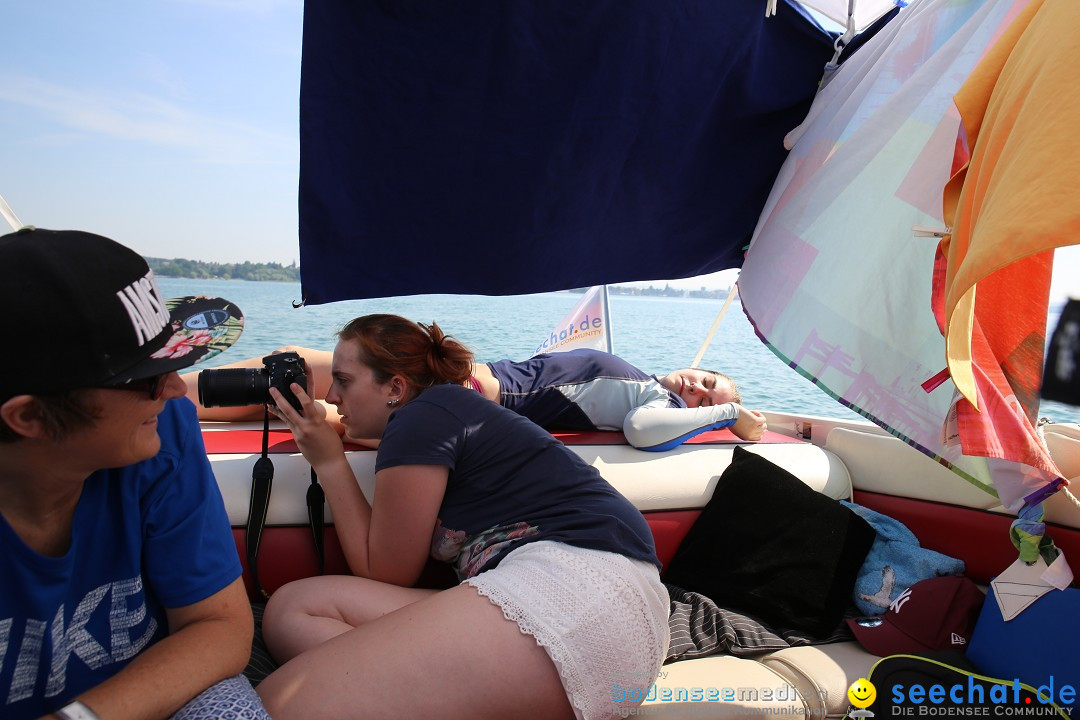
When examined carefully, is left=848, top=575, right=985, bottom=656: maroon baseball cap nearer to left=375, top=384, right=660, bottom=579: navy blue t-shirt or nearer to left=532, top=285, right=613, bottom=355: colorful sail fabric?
left=375, top=384, right=660, bottom=579: navy blue t-shirt

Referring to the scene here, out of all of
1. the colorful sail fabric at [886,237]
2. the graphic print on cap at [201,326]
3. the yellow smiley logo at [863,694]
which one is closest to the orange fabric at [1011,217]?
the colorful sail fabric at [886,237]

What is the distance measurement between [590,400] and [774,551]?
82 centimetres

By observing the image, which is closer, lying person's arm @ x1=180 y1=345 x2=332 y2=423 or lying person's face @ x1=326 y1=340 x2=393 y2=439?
lying person's face @ x1=326 y1=340 x2=393 y2=439

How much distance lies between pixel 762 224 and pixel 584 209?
0.56 metres

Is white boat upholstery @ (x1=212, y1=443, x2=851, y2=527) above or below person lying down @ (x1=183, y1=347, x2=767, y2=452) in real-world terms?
below

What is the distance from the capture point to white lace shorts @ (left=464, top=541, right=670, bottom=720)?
126cm

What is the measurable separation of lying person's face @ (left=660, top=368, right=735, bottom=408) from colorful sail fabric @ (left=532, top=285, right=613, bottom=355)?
978mm

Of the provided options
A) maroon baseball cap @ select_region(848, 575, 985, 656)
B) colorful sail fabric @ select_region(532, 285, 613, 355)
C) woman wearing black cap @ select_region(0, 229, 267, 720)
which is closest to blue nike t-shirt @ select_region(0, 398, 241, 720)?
woman wearing black cap @ select_region(0, 229, 267, 720)

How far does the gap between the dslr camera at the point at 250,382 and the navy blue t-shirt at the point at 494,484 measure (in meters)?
0.31

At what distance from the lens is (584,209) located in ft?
6.75

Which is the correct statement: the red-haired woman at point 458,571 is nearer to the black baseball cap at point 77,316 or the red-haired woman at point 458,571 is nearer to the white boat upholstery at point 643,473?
the white boat upholstery at point 643,473

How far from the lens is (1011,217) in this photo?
102 centimetres

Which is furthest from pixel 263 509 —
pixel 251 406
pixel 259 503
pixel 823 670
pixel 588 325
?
pixel 588 325

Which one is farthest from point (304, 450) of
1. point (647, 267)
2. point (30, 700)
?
point (647, 267)
